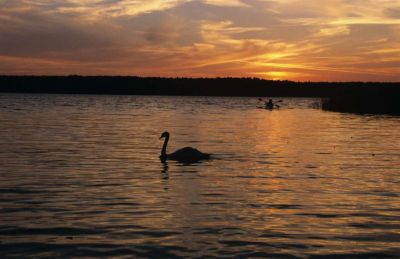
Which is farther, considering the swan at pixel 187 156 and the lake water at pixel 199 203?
the swan at pixel 187 156

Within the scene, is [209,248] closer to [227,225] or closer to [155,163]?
[227,225]

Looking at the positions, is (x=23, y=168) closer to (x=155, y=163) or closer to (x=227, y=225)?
(x=155, y=163)

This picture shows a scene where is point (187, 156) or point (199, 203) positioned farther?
point (187, 156)

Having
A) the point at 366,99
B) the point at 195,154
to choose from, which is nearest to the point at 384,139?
the point at 195,154

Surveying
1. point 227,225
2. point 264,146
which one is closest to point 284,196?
point 227,225

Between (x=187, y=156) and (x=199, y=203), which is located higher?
(x=187, y=156)

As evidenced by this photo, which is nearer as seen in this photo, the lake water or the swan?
the lake water

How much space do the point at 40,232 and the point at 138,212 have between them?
2503 millimetres

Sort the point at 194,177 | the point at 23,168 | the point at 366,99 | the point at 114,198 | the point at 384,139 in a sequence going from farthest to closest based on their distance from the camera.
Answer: the point at 366,99
the point at 384,139
the point at 23,168
the point at 194,177
the point at 114,198

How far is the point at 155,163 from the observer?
22.1 meters

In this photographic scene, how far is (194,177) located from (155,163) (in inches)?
157

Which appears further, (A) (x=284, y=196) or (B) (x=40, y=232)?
(A) (x=284, y=196)

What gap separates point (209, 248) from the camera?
9.88 metres

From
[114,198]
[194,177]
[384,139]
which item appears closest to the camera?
[114,198]
